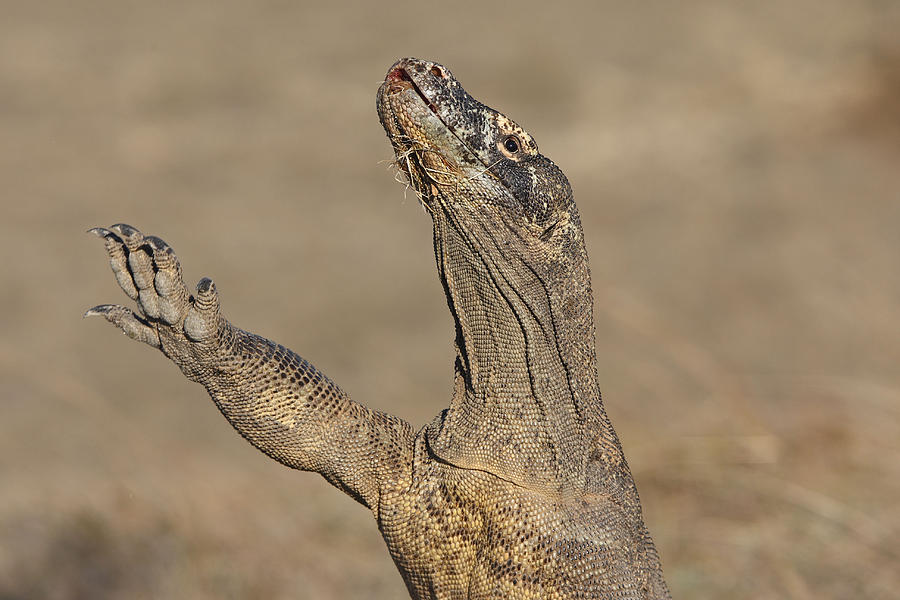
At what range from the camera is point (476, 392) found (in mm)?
4336

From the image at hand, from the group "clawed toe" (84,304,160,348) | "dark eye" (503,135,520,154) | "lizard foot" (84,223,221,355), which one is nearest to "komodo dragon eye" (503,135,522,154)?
"dark eye" (503,135,520,154)

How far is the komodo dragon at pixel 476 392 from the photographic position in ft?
13.2

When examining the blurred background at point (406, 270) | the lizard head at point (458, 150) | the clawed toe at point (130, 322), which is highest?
the blurred background at point (406, 270)

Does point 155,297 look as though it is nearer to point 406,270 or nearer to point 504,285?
point 504,285

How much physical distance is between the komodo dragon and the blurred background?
3.31 meters

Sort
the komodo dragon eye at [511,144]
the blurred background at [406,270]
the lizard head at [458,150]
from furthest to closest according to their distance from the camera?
the blurred background at [406,270], the komodo dragon eye at [511,144], the lizard head at [458,150]

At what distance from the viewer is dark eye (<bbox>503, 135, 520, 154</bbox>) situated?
13.4 feet

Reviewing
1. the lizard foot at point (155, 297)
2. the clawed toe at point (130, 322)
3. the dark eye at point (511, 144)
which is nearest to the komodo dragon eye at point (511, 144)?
the dark eye at point (511, 144)

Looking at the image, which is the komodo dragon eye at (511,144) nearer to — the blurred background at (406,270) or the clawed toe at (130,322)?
the clawed toe at (130,322)

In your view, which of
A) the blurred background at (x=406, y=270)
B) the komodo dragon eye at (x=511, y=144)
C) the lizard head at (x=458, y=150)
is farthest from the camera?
the blurred background at (x=406, y=270)

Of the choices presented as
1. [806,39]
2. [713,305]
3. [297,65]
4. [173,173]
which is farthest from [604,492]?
[806,39]

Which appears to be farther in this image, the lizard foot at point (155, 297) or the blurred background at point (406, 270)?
the blurred background at point (406, 270)

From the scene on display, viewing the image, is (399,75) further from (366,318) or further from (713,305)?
(713,305)

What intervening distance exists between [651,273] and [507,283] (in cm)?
1264
